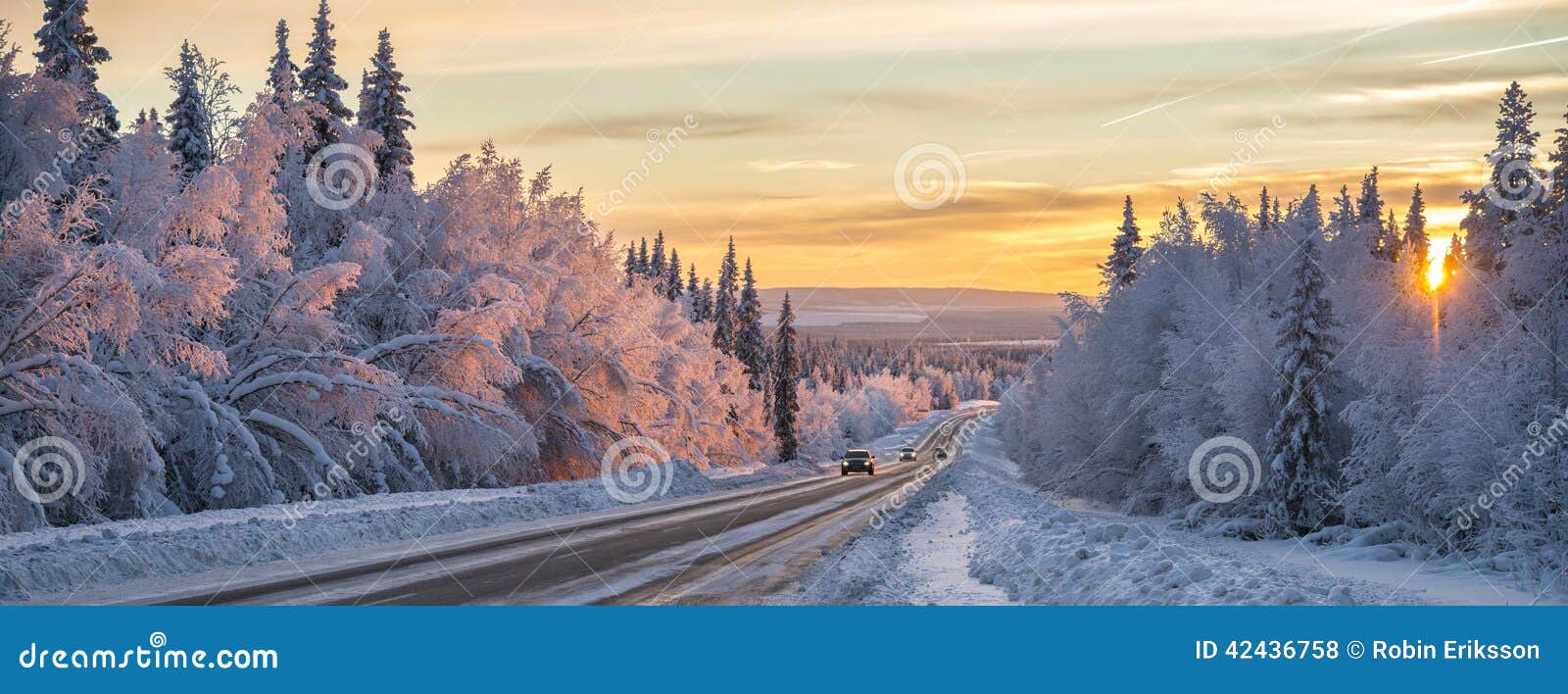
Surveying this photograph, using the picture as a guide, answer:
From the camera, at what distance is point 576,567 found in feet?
52.7

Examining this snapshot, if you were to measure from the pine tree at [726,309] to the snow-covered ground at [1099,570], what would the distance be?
166 ft

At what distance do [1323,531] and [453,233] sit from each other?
1157 inches

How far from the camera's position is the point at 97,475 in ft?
71.3

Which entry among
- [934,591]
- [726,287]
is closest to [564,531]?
[934,591]

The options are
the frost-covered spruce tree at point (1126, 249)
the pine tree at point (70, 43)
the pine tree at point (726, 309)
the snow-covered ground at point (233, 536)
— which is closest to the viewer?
the snow-covered ground at point (233, 536)

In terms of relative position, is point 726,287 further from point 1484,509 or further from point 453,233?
point 1484,509

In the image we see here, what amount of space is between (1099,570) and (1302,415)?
1676 cm

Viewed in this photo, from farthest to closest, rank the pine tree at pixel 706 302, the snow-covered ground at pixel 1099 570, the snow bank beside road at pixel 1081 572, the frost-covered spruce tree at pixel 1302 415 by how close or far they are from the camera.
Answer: the pine tree at pixel 706 302
the frost-covered spruce tree at pixel 1302 415
the snow-covered ground at pixel 1099 570
the snow bank beside road at pixel 1081 572

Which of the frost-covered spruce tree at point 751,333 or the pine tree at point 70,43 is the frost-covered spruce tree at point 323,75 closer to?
the pine tree at point 70,43

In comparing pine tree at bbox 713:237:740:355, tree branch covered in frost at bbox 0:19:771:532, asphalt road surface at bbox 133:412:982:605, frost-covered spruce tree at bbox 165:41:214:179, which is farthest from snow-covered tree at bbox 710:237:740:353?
asphalt road surface at bbox 133:412:982:605

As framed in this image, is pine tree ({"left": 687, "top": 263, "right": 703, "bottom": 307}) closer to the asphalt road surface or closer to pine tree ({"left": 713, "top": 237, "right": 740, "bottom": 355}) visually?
pine tree ({"left": 713, "top": 237, "right": 740, "bottom": 355})

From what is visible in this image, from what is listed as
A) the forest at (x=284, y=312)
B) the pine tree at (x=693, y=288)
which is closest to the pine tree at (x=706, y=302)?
the pine tree at (x=693, y=288)

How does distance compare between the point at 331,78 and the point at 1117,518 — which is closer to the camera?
the point at 1117,518

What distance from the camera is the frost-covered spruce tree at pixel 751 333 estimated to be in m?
76.8
